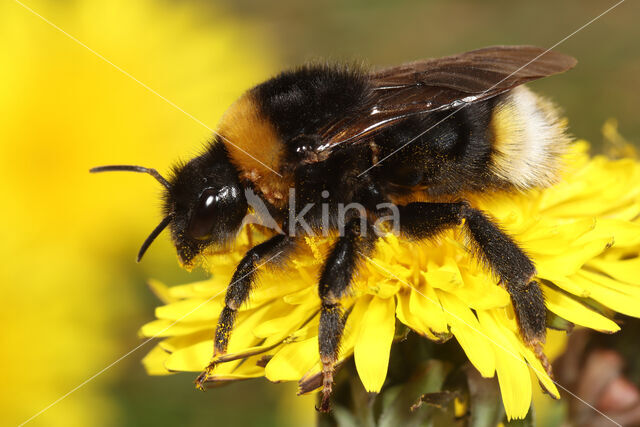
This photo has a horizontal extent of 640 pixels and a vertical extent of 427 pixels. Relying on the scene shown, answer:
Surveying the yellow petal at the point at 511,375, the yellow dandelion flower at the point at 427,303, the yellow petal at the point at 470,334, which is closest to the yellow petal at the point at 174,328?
the yellow dandelion flower at the point at 427,303

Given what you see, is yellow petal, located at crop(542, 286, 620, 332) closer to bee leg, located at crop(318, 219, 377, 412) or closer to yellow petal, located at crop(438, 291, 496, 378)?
yellow petal, located at crop(438, 291, 496, 378)

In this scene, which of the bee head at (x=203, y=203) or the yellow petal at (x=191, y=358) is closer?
the bee head at (x=203, y=203)

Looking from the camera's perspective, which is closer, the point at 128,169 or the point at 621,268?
the point at 128,169

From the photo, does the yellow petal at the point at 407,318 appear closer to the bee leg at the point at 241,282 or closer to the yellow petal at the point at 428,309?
the yellow petal at the point at 428,309

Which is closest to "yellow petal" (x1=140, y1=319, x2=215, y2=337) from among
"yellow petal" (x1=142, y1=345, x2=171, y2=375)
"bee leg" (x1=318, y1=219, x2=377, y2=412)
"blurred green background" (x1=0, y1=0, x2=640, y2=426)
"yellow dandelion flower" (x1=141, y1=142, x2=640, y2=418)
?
"yellow dandelion flower" (x1=141, y1=142, x2=640, y2=418)

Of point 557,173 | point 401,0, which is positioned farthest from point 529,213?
point 401,0

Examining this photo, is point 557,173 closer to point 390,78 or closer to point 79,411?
point 390,78

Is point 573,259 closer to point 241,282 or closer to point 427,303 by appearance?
point 427,303

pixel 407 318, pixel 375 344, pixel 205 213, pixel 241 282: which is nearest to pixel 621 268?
pixel 407 318
